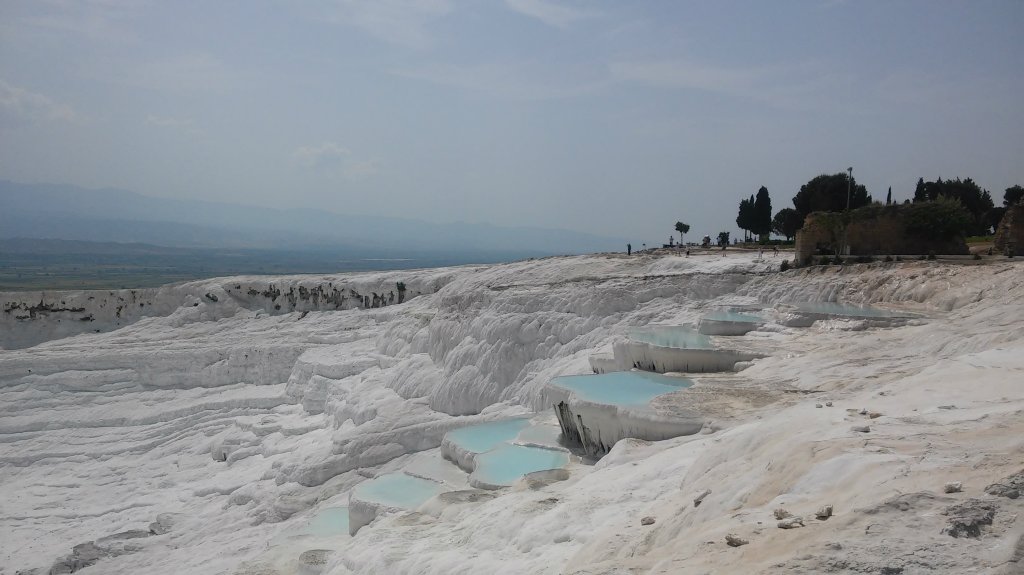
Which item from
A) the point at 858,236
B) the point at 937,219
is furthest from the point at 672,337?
the point at 937,219

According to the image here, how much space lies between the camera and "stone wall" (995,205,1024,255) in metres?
16.2

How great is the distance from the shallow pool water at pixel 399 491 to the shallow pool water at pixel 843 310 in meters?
8.17

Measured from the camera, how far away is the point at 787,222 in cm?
3209

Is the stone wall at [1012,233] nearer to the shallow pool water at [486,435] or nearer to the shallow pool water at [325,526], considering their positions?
the shallow pool water at [486,435]

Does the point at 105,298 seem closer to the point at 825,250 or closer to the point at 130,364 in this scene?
the point at 130,364

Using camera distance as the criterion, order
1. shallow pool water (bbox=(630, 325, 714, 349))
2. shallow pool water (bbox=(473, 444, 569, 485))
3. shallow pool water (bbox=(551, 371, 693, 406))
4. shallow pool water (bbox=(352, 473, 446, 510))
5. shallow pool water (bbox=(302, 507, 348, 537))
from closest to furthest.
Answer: shallow pool water (bbox=(473, 444, 569, 485)) < shallow pool water (bbox=(352, 473, 446, 510)) < shallow pool water (bbox=(551, 371, 693, 406)) < shallow pool water (bbox=(302, 507, 348, 537)) < shallow pool water (bbox=(630, 325, 714, 349))

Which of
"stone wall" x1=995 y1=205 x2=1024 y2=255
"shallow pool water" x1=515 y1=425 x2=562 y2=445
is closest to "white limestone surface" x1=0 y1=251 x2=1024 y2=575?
"shallow pool water" x1=515 y1=425 x2=562 y2=445

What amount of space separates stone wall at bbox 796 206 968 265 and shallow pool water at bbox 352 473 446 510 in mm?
12096

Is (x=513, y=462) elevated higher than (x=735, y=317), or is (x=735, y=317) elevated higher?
(x=735, y=317)

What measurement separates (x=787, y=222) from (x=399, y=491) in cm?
2654

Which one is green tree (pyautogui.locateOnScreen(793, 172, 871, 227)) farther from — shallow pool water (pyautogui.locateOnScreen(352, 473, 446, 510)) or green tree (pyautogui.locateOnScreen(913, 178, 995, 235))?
shallow pool water (pyautogui.locateOnScreen(352, 473, 446, 510))

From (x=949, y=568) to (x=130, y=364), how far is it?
86.6 feet

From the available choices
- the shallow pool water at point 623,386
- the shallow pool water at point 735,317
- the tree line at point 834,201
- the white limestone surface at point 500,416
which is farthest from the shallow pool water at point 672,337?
the tree line at point 834,201

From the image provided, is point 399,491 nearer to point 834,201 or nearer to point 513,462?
point 513,462
